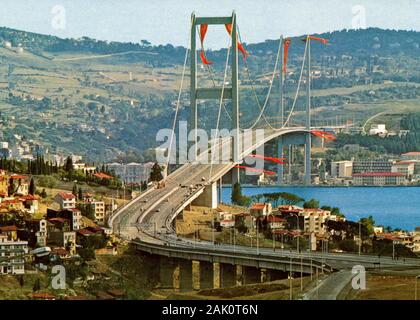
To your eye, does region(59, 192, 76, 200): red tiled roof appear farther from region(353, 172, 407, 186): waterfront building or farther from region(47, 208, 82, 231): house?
region(353, 172, 407, 186): waterfront building

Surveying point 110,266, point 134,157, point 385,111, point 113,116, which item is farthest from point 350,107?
point 110,266

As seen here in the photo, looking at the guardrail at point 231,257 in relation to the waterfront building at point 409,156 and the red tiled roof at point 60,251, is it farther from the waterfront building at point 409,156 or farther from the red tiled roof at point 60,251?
the waterfront building at point 409,156

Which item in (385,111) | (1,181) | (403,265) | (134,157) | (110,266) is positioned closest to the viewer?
(403,265)

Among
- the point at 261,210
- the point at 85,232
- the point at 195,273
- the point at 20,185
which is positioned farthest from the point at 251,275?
the point at 20,185

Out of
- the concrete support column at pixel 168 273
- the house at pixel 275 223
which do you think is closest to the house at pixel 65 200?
the house at pixel 275 223

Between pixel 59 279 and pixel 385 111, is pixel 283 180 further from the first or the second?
pixel 59 279

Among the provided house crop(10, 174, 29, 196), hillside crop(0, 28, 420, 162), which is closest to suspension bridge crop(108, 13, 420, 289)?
house crop(10, 174, 29, 196)

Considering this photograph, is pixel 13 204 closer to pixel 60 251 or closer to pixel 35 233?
pixel 35 233
